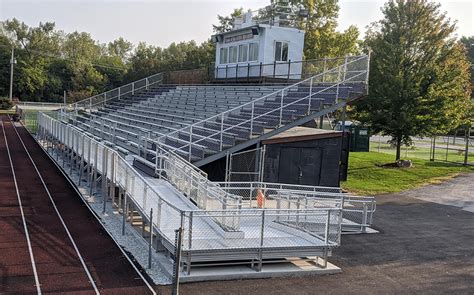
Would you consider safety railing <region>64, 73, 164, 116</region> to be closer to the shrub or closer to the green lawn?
the green lawn

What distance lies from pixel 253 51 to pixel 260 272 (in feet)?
64.3

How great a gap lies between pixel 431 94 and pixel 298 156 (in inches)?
478

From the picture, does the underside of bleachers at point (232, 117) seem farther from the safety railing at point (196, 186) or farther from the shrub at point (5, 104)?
the shrub at point (5, 104)

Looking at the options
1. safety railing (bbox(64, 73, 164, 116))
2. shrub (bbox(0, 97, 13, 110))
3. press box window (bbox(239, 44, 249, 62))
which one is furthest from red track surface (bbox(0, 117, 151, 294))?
shrub (bbox(0, 97, 13, 110))

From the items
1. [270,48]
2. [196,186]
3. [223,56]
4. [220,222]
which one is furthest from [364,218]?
[223,56]

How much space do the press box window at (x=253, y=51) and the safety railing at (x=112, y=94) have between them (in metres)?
11.7

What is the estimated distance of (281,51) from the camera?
2723 cm

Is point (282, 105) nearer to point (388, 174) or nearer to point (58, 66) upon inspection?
point (388, 174)

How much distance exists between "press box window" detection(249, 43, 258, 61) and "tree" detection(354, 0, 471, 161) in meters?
7.00

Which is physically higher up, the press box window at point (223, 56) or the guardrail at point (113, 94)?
the press box window at point (223, 56)

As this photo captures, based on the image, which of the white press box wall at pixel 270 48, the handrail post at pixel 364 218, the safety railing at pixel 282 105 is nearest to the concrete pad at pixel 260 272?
the handrail post at pixel 364 218

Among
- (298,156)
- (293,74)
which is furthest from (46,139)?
(298,156)

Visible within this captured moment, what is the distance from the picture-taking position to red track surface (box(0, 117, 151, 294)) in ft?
28.8

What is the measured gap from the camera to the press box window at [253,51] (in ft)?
90.0
